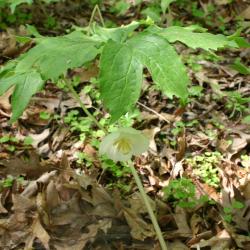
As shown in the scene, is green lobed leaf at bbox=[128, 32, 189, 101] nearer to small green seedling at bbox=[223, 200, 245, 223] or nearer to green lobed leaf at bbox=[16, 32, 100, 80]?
green lobed leaf at bbox=[16, 32, 100, 80]

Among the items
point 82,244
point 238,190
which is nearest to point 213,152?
point 238,190

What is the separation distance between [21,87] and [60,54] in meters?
0.29

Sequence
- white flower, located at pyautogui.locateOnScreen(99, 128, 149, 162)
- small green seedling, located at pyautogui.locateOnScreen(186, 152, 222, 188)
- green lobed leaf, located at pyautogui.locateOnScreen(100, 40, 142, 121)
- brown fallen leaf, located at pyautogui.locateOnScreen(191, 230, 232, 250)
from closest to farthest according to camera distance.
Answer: green lobed leaf, located at pyautogui.locateOnScreen(100, 40, 142, 121) → white flower, located at pyautogui.locateOnScreen(99, 128, 149, 162) → brown fallen leaf, located at pyautogui.locateOnScreen(191, 230, 232, 250) → small green seedling, located at pyautogui.locateOnScreen(186, 152, 222, 188)

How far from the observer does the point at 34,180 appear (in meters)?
2.21

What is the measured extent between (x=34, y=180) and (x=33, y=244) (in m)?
0.40

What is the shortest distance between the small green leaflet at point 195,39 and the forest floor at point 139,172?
0.90 ft

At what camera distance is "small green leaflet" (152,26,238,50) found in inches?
49.4

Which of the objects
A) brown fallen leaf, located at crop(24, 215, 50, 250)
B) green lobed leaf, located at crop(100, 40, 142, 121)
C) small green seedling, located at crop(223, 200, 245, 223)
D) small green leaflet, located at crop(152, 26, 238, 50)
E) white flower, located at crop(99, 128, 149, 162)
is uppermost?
small green leaflet, located at crop(152, 26, 238, 50)

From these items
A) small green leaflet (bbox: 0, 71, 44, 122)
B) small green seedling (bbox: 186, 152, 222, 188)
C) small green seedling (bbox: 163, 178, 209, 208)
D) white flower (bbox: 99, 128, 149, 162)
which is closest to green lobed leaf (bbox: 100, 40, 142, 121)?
small green leaflet (bbox: 0, 71, 44, 122)

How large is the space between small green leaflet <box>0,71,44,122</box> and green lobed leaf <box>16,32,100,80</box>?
11 centimetres

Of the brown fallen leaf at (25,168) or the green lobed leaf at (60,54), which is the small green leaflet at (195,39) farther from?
the brown fallen leaf at (25,168)

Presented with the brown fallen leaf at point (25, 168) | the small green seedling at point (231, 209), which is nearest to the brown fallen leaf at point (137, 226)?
the small green seedling at point (231, 209)

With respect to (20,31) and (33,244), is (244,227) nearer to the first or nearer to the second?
(33,244)

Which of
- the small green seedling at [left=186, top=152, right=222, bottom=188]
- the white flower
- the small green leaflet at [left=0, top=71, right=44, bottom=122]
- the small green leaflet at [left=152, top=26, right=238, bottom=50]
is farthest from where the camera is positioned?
the small green seedling at [left=186, top=152, right=222, bottom=188]
